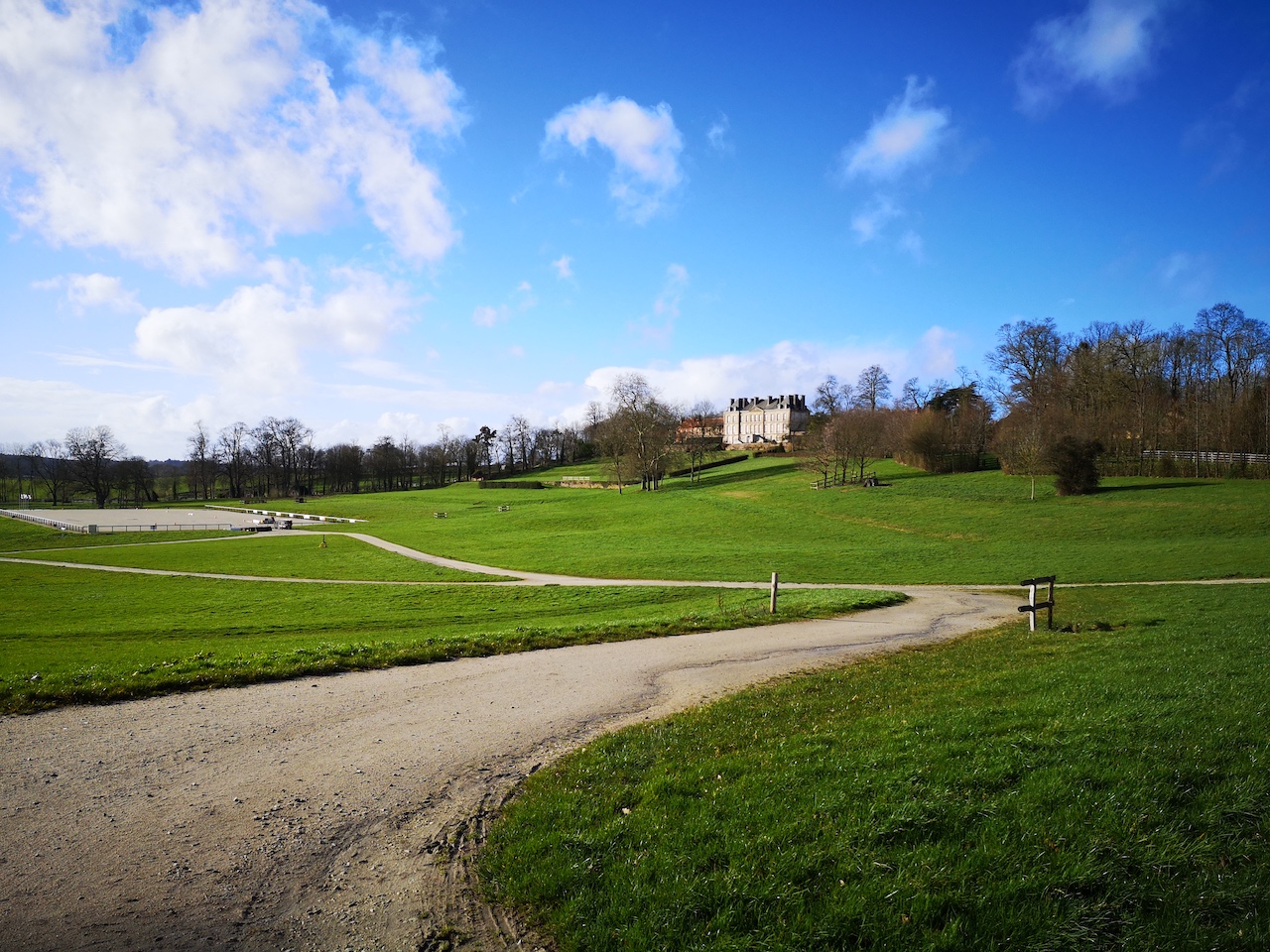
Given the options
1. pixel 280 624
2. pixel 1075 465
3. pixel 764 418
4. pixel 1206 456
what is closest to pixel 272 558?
pixel 280 624

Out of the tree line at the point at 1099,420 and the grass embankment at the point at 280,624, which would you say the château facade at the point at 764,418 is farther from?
the grass embankment at the point at 280,624

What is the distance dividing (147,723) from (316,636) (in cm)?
971

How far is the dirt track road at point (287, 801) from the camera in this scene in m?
5.24

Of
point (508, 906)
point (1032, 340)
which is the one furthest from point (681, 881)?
point (1032, 340)

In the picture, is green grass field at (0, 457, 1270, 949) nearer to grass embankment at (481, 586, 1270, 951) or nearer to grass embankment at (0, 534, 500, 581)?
grass embankment at (481, 586, 1270, 951)

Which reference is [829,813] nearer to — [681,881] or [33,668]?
[681,881]

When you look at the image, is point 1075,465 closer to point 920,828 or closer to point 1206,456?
point 1206,456

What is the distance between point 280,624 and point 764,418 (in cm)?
15697

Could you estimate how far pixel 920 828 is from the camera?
583 cm

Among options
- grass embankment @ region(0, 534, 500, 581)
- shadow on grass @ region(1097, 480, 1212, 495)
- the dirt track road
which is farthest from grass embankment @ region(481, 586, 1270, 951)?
shadow on grass @ region(1097, 480, 1212, 495)

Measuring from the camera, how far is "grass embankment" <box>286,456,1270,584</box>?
3200 cm

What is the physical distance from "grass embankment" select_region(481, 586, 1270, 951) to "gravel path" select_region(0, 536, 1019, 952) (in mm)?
867

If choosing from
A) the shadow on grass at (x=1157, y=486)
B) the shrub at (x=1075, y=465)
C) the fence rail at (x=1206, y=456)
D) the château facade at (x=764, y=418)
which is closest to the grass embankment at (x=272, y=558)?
A: the shrub at (x=1075, y=465)

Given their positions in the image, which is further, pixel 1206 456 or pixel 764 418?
pixel 764 418
